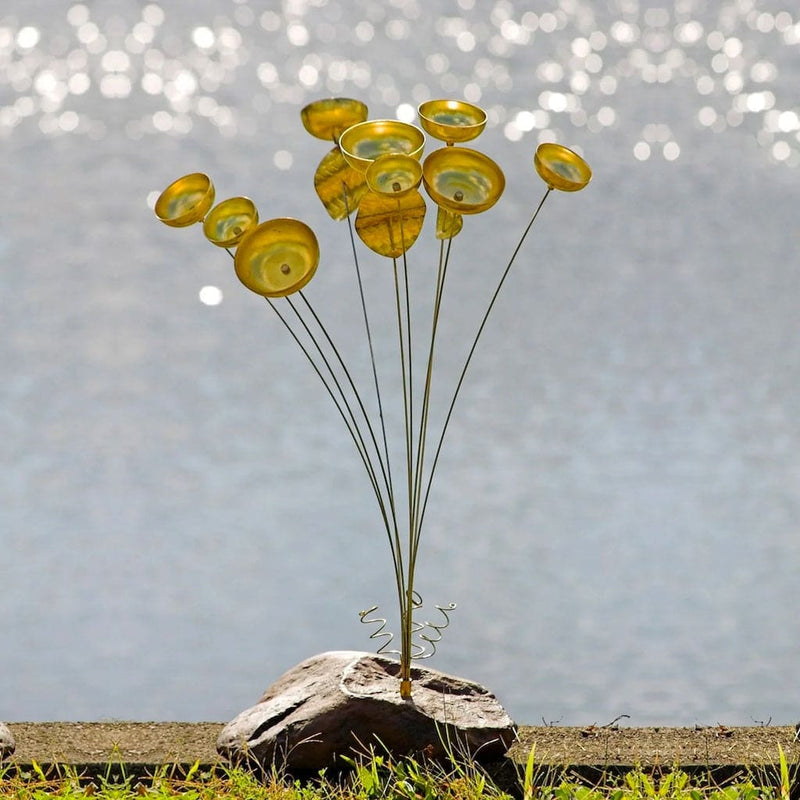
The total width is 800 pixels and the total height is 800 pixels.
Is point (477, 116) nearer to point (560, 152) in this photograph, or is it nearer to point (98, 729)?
point (560, 152)

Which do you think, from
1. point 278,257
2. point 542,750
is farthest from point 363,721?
point 278,257

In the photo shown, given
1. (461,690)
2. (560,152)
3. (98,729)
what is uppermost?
(560,152)

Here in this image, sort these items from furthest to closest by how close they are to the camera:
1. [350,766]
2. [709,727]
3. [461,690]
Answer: [709,727]
[461,690]
[350,766]

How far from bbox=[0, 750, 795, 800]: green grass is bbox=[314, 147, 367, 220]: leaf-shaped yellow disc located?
4.47 feet

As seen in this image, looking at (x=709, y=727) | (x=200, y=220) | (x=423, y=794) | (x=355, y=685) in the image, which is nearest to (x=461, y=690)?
(x=355, y=685)

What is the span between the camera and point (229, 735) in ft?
9.64

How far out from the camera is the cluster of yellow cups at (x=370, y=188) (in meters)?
2.65

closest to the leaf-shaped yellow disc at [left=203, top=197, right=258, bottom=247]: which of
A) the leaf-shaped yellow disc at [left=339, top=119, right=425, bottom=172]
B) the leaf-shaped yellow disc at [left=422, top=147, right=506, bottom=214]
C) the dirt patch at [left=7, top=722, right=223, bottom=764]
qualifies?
the leaf-shaped yellow disc at [left=339, top=119, right=425, bottom=172]

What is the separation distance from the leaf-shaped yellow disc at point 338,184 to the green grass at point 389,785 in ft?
4.47

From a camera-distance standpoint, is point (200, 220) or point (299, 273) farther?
point (200, 220)

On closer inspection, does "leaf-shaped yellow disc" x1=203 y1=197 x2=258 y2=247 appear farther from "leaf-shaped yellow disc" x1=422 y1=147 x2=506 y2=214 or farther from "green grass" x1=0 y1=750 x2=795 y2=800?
"green grass" x1=0 y1=750 x2=795 y2=800

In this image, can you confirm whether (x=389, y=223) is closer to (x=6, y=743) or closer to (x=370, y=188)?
(x=370, y=188)

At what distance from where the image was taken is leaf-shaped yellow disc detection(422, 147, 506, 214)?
2.71m

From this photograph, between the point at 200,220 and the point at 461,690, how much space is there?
54.9 inches
